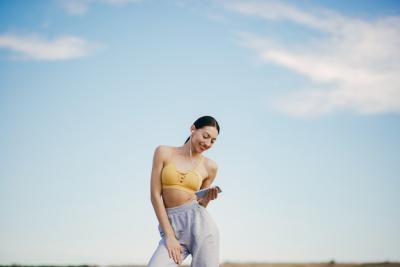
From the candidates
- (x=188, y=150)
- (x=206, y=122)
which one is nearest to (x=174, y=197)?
(x=188, y=150)

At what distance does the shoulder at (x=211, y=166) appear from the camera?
6.65 meters

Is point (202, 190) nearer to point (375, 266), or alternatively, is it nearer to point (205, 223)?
point (205, 223)

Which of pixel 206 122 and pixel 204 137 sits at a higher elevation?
pixel 206 122

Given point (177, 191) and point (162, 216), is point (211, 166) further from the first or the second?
point (162, 216)

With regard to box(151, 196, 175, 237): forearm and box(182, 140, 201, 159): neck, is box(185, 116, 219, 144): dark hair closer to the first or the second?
box(182, 140, 201, 159): neck

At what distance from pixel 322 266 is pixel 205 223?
1248 centimetres

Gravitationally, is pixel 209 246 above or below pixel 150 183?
below

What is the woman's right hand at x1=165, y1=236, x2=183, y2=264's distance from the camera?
6.14m

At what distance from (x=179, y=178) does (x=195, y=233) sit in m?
0.60

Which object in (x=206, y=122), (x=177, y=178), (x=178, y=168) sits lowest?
(x=177, y=178)

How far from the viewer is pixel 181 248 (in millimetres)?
6250

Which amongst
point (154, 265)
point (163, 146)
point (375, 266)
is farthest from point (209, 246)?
point (375, 266)

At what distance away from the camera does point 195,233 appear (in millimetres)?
6223

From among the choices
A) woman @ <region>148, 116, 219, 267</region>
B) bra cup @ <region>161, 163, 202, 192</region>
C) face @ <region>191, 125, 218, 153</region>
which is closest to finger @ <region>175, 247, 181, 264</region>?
woman @ <region>148, 116, 219, 267</region>
